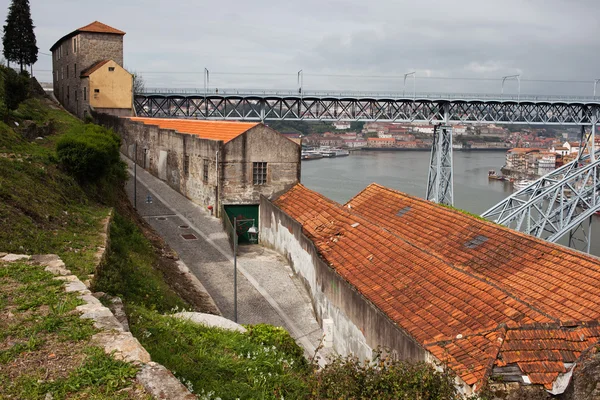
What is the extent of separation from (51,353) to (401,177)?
A: 59.7 metres

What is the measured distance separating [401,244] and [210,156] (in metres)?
9.84

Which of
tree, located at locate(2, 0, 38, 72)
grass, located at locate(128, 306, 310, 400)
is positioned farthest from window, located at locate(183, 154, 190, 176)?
tree, located at locate(2, 0, 38, 72)

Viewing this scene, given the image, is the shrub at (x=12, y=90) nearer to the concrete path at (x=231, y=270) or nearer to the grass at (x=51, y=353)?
the concrete path at (x=231, y=270)

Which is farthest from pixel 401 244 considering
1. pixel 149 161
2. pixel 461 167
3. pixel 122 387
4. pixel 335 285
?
pixel 461 167

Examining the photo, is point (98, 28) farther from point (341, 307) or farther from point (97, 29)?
point (341, 307)

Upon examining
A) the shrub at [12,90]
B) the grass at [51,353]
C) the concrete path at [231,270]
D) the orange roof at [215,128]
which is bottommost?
the concrete path at [231,270]

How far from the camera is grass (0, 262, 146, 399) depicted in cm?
427

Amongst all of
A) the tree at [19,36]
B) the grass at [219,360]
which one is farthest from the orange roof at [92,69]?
the grass at [219,360]

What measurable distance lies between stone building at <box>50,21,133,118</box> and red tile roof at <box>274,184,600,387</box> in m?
25.7

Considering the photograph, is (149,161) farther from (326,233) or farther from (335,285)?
(335,285)

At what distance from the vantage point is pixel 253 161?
1942 centimetres

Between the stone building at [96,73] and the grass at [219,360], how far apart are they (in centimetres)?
3257

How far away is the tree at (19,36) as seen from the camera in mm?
41375

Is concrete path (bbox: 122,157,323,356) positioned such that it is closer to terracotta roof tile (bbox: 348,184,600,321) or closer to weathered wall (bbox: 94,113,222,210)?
weathered wall (bbox: 94,113,222,210)
